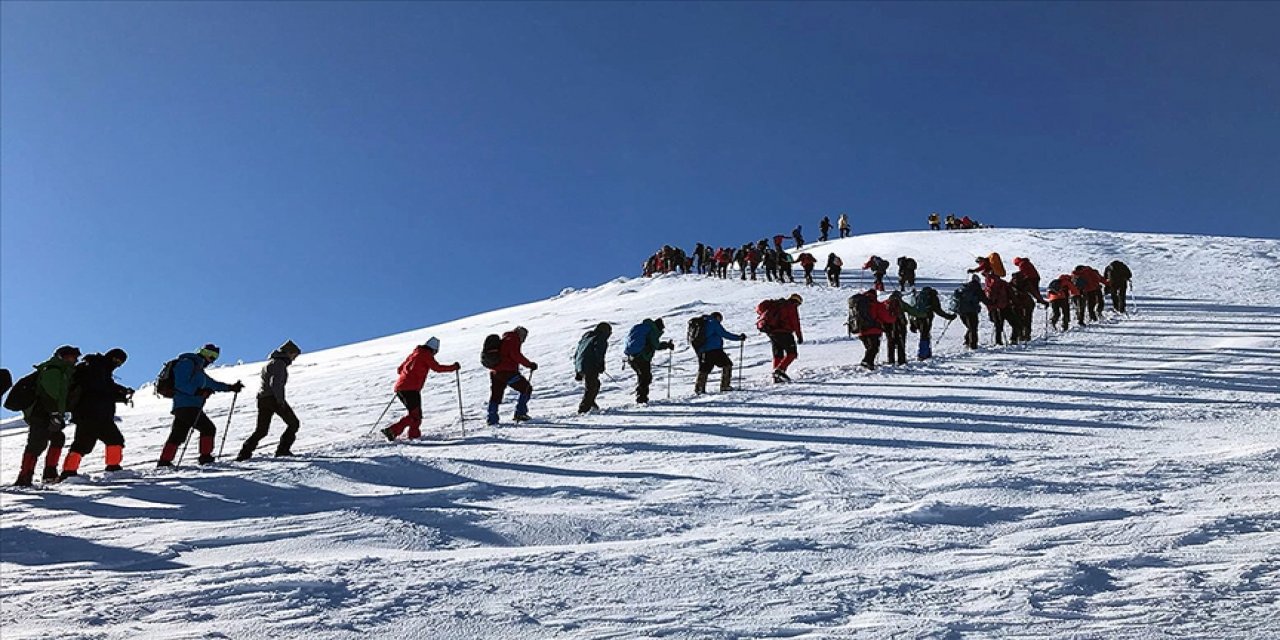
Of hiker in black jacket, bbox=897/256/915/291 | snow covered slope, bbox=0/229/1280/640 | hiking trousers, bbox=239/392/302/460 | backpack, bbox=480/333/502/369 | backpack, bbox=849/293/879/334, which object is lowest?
snow covered slope, bbox=0/229/1280/640

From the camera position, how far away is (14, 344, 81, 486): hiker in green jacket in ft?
30.3

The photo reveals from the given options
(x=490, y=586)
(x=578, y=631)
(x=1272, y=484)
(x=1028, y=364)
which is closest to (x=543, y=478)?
(x=490, y=586)

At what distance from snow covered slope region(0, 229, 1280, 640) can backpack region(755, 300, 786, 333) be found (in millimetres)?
1062

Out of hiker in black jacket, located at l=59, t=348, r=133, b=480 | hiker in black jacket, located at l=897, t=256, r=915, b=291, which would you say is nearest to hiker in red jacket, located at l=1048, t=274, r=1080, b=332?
hiker in black jacket, located at l=897, t=256, r=915, b=291

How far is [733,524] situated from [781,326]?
26.4 ft

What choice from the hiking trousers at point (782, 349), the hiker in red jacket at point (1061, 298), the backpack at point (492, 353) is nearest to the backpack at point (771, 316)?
the hiking trousers at point (782, 349)

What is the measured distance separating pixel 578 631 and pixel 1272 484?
5464 mm

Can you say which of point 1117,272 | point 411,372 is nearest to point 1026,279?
point 1117,272

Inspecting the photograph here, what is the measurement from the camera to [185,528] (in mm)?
6969

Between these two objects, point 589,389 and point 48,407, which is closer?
point 48,407

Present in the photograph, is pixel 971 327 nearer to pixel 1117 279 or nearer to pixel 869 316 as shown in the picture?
pixel 869 316

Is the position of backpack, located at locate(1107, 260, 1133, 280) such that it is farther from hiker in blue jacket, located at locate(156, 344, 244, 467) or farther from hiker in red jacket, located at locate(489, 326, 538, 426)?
hiker in blue jacket, located at locate(156, 344, 244, 467)

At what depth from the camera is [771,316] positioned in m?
14.1

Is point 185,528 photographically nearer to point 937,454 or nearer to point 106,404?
point 106,404
